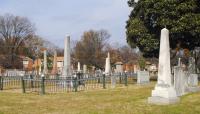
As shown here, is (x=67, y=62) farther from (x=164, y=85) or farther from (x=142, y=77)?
(x=164, y=85)

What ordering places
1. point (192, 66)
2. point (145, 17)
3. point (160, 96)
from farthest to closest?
1. point (145, 17)
2. point (192, 66)
3. point (160, 96)

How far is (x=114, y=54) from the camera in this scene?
98.8 metres

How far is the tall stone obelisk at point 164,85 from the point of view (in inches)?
571

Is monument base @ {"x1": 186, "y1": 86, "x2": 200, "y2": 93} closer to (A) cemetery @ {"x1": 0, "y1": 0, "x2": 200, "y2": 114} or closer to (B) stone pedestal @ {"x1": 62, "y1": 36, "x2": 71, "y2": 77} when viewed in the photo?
(A) cemetery @ {"x1": 0, "y1": 0, "x2": 200, "y2": 114}

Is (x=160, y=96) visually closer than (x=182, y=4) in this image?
Yes

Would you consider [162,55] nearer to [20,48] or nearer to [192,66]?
[192,66]

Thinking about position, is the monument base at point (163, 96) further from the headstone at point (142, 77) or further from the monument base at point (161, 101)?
the headstone at point (142, 77)

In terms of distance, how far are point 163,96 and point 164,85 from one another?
19.0 inches

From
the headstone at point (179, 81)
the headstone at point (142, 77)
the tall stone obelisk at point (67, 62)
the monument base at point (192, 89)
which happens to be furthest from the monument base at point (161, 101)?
the headstone at point (142, 77)

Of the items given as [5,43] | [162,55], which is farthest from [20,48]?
[162,55]

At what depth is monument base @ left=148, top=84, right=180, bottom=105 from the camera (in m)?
14.4

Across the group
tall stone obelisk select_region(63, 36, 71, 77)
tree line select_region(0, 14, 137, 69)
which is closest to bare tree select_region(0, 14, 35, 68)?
tree line select_region(0, 14, 137, 69)

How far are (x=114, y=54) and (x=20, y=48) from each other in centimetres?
2328

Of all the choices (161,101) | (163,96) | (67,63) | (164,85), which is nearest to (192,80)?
(164,85)
